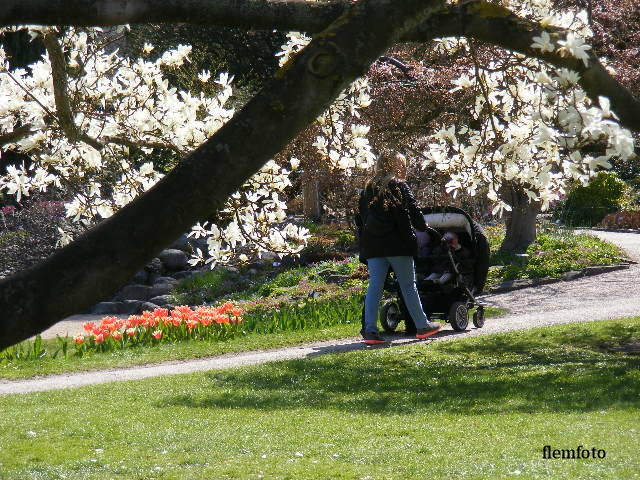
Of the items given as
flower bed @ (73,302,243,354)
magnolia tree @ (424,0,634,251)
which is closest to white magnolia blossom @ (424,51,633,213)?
magnolia tree @ (424,0,634,251)

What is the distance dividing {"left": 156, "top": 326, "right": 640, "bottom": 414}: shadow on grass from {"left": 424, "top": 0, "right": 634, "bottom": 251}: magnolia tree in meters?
1.87

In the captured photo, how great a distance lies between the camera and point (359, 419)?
21.9ft

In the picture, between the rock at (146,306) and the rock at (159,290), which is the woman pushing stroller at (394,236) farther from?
the rock at (159,290)

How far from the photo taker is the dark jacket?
368 inches

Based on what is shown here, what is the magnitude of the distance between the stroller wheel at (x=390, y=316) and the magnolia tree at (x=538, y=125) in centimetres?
503

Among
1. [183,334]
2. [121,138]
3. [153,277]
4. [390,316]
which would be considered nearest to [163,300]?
[153,277]

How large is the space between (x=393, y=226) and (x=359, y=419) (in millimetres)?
3178

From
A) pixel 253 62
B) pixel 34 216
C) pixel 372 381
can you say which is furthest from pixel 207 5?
pixel 253 62

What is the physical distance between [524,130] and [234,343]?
728 centimetres

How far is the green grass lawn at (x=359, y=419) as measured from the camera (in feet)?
17.4

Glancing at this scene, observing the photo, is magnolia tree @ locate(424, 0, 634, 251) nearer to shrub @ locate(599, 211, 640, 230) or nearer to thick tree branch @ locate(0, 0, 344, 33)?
thick tree branch @ locate(0, 0, 344, 33)

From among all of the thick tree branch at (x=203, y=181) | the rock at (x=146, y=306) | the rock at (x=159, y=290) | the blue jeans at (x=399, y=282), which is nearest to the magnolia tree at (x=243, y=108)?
the thick tree branch at (x=203, y=181)

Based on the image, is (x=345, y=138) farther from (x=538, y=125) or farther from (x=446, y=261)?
(x=446, y=261)

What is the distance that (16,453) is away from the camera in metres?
5.95
